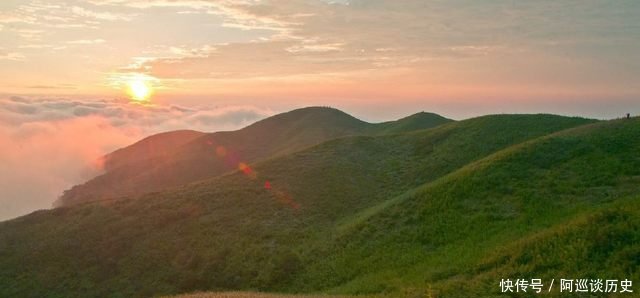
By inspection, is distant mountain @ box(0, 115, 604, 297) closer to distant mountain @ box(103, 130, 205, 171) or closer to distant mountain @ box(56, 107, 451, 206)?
distant mountain @ box(56, 107, 451, 206)

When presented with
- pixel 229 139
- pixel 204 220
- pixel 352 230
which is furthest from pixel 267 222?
pixel 229 139

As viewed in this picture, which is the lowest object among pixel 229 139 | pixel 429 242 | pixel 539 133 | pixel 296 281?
pixel 296 281

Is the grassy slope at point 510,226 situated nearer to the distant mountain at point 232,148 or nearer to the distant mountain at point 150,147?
the distant mountain at point 232,148

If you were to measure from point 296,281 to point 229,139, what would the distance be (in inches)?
3520

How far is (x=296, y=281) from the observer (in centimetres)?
2628

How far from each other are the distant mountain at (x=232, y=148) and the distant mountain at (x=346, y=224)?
121ft

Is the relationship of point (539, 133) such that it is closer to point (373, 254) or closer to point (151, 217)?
point (373, 254)

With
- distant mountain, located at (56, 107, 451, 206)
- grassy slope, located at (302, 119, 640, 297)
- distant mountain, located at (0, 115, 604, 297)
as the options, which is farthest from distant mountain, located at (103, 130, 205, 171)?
grassy slope, located at (302, 119, 640, 297)

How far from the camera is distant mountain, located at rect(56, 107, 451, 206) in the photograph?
297ft

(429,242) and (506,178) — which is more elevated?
(506,178)

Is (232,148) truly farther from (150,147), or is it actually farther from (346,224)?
(346,224)

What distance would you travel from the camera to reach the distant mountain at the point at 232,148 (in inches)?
3565

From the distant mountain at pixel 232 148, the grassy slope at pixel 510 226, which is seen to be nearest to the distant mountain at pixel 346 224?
the grassy slope at pixel 510 226

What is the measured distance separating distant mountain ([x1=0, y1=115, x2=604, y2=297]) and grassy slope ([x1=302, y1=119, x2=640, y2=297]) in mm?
119
